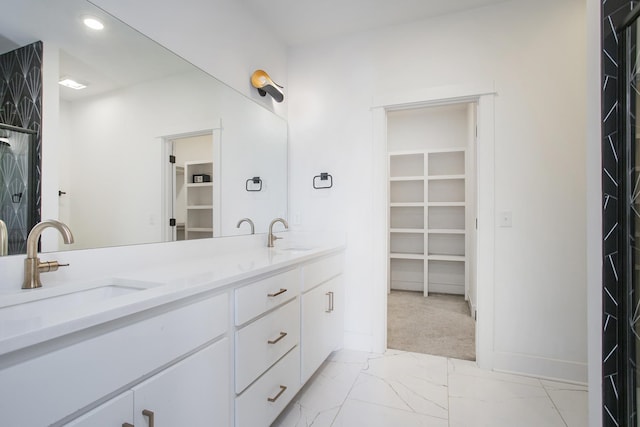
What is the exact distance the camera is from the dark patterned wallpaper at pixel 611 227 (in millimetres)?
1060

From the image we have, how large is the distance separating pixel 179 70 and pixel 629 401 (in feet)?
7.83

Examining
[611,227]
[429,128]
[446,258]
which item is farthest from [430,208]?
[611,227]

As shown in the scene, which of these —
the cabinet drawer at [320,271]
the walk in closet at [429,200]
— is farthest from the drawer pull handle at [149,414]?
the walk in closet at [429,200]

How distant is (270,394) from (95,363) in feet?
3.00

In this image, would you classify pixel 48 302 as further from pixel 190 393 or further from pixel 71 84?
pixel 71 84

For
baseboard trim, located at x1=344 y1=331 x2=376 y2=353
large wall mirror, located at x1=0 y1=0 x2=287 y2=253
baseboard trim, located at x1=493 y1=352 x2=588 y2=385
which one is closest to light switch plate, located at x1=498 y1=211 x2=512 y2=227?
baseboard trim, located at x1=493 y1=352 x2=588 y2=385

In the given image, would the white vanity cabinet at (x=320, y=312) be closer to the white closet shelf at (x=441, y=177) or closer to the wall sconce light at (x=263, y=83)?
the wall sconce light at (x=263, y=83)

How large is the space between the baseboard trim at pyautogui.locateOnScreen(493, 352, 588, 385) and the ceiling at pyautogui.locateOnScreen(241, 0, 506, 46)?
2.52m

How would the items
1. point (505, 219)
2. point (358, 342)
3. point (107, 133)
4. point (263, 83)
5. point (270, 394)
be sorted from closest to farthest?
point (107, 133), point (270, 394), point (505, 219), point (263, 83), point (358, 342)

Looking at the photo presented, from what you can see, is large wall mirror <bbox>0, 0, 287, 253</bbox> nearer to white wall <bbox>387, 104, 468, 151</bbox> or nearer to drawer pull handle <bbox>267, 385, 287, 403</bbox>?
drawer pull handle <bbox>267, 385, 287, 403</bbox>

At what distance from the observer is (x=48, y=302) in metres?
1.01

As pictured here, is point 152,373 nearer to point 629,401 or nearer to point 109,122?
point 109,122

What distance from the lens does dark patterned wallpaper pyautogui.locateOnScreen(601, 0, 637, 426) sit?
3.48 feet

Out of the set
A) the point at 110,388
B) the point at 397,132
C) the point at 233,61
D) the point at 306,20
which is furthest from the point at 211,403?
the point at 397,132
